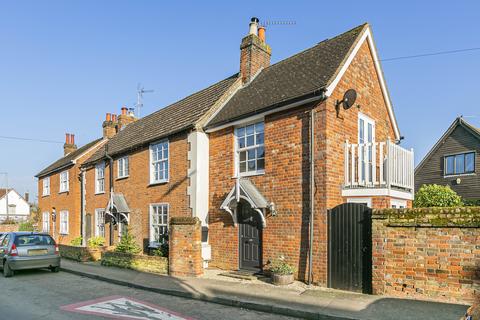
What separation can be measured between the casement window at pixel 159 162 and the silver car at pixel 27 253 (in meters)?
4.75

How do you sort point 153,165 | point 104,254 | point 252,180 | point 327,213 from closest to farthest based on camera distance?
point 327,213 → point 252,180 → point 104,254 → point 153,165

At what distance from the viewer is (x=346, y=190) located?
10.1 metres

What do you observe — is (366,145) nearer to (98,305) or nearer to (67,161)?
(98,305)

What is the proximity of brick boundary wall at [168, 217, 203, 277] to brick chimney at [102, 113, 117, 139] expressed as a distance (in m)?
16.2

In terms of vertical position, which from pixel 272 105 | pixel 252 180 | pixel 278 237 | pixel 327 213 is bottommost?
pixel 278 237

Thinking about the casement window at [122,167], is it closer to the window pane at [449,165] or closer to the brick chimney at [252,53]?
the brick chimney at [252,53]

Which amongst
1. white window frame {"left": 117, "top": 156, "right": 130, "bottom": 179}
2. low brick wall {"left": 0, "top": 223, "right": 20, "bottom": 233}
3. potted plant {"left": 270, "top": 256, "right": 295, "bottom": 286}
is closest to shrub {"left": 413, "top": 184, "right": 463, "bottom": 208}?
potted plant {"left": 270, "top": 256, "right": 295, "bottom": 286}

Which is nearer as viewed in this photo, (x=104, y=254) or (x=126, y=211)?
(x=104, y=254)

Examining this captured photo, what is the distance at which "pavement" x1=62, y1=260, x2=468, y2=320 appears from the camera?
693 cm

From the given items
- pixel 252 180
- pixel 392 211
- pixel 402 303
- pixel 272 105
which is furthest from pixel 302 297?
pixel 272 105

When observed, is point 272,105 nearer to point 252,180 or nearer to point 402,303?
point 252,180

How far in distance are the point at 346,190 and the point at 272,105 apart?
10.8 feet

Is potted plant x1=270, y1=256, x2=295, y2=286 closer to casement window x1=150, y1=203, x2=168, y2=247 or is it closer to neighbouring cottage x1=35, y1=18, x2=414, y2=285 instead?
neighbouring cottage x1=35, y1=18, x2=414, y2=285

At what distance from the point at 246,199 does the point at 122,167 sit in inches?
392
